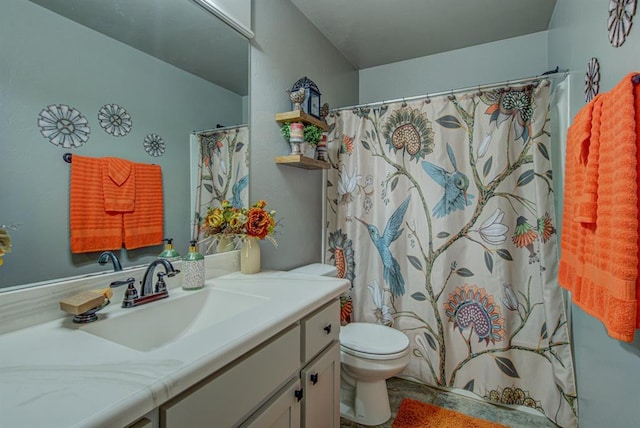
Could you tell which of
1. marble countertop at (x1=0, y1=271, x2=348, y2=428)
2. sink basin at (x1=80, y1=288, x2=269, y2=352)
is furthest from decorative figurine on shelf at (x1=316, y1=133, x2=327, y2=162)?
marble countertop at (x1=0, y1=271, x2=348, y2=428)

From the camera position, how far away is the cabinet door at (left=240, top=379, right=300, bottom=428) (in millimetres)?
824

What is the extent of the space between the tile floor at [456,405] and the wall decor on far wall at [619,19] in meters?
1.84

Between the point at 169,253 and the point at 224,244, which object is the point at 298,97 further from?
the point at 169,253

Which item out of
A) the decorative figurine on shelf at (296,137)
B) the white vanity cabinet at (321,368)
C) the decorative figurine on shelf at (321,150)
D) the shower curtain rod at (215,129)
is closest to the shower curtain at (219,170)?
the shower curtain rod at (215,129)

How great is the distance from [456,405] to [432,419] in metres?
0.22

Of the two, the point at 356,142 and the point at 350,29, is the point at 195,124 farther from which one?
the point at 350,29

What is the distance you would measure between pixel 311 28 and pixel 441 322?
2.14 meters

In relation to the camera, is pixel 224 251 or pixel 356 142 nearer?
pixel 224 251

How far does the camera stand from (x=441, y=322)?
1.88 metres

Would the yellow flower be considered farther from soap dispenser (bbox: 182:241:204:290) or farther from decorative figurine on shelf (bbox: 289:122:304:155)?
decorative figurine on shelf (bbox: 289:122:304:155)

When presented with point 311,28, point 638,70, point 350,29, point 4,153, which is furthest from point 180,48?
point 638,70

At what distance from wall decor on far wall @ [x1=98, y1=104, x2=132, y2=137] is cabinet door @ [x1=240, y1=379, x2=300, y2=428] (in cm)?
100

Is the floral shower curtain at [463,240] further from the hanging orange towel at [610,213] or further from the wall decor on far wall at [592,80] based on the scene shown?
the hanging orange towel at [610,213]

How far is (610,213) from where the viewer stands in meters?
0.86
